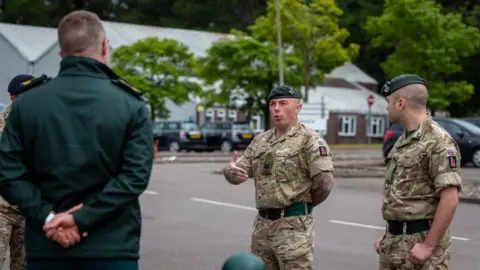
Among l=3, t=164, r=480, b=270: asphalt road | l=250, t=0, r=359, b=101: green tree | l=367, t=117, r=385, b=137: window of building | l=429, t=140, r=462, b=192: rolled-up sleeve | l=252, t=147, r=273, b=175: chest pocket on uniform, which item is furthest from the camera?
l=367, t=117, r=385, b=137: window of building

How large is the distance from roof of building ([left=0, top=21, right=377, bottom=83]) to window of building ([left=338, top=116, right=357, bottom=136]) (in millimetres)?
5489

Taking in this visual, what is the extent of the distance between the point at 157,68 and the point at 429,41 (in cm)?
1770

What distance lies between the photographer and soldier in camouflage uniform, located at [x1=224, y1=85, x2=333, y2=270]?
6078 mm

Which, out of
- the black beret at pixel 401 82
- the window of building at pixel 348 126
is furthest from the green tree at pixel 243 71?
the black beret at pixel 401 82

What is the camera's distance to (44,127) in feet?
12.9

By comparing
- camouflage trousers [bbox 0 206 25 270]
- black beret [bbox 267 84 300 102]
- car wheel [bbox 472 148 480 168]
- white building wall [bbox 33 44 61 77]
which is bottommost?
car wheel [bbox 472 148 480 168]

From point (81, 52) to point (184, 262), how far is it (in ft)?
22.2

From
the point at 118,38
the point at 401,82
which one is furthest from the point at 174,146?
the point at 401,82

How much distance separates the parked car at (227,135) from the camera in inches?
1823

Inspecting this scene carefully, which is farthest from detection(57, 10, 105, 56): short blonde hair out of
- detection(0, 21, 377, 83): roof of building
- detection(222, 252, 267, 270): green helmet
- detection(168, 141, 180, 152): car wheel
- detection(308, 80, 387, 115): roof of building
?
detection(308, 80, 387, 115): roof of building

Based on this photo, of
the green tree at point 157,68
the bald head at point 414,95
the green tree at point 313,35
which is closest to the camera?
the bald head at point 414,95

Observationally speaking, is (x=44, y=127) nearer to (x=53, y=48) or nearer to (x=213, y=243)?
(x=213, y=243)

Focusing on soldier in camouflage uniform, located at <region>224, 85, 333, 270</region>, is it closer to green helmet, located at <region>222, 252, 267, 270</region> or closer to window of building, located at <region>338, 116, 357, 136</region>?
green helmet, located at <region>222, 252, 267, 270</region>

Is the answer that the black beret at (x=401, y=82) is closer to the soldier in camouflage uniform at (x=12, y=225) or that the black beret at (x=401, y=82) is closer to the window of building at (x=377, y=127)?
the soldier in camouflage uniform at (x=12, y=225)
